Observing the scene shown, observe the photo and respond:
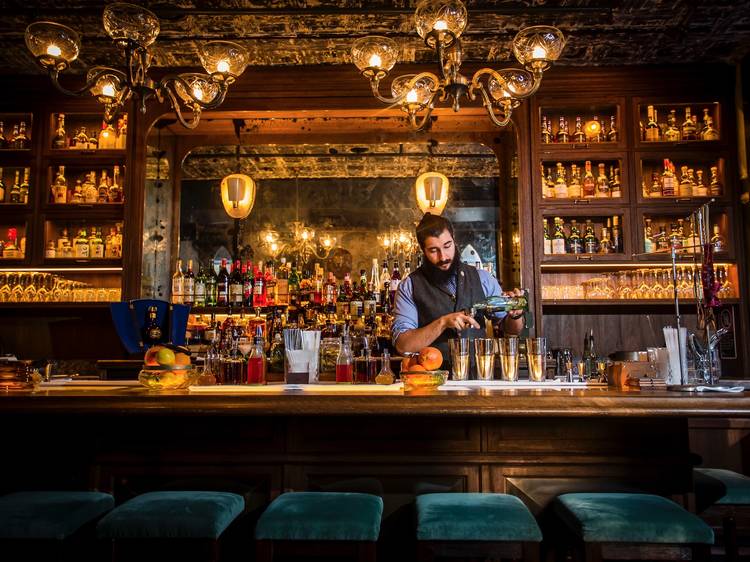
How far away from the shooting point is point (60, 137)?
5129 mm

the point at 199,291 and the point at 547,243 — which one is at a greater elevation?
the point at 547,243

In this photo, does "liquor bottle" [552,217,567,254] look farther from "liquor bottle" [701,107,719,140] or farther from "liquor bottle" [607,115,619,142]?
"liquor bottle" [701,107,719,140]

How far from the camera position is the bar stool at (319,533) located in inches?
64.8

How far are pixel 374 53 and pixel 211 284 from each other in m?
3.62

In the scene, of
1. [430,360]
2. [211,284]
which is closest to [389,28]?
[430,360]

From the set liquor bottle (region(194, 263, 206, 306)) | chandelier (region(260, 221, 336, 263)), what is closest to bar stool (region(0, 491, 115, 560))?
liquor bottle (region(194, 263, 206, 306))

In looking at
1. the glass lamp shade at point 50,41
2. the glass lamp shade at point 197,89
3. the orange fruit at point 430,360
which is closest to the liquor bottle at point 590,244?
the orange fruit at point 430,360

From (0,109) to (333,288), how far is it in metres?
3.21

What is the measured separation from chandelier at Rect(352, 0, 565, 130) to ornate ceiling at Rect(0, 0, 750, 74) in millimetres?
1163

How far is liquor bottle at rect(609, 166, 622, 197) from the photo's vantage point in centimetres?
486

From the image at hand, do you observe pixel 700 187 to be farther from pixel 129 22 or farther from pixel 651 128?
pixel 129 22

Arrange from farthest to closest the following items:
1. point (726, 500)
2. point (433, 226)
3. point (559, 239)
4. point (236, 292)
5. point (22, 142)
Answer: point (236, 292) < point (22, 142) < point (559, 239) < point (433, 226) < point (726, 500)

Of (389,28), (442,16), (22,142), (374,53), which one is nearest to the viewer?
(442,16)

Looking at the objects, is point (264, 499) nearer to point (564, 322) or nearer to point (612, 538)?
point (612, 538)
